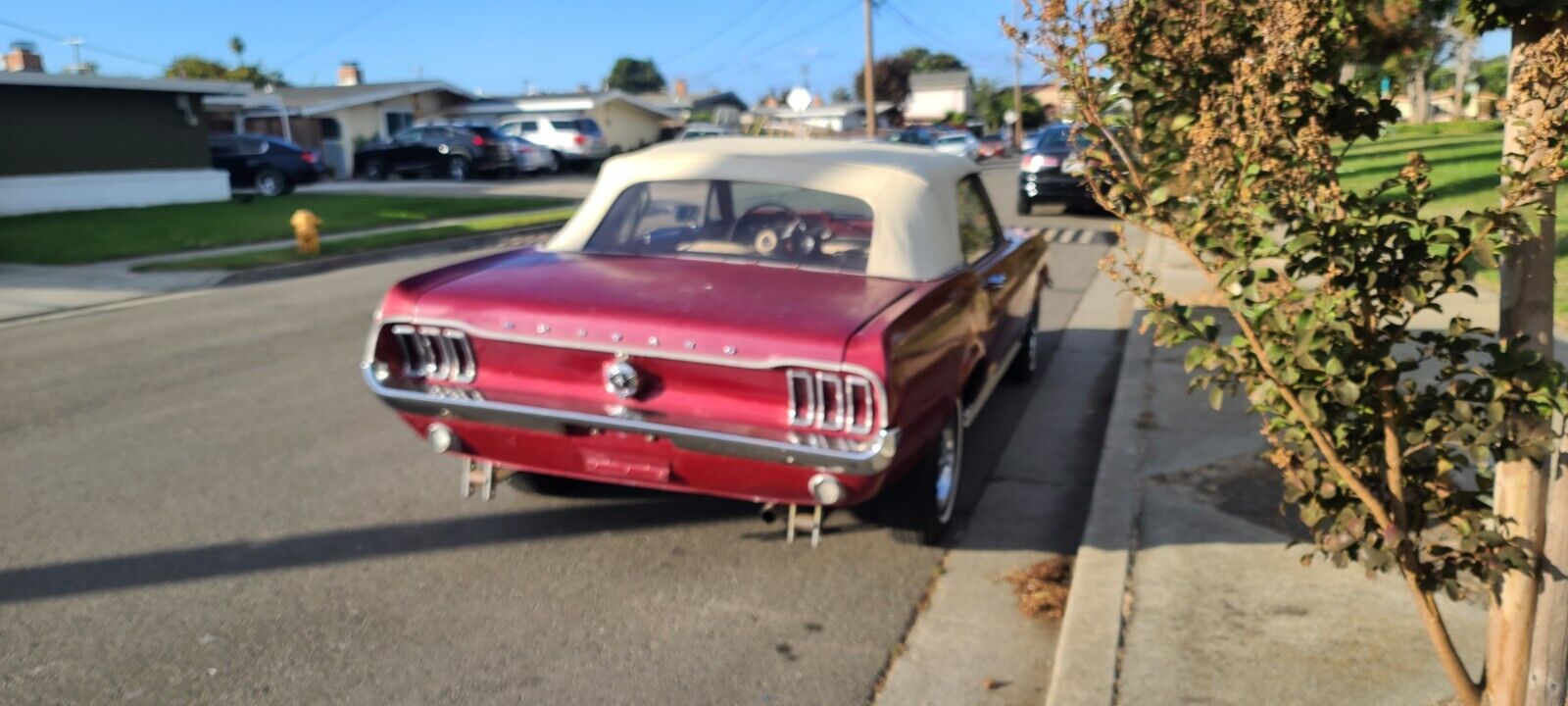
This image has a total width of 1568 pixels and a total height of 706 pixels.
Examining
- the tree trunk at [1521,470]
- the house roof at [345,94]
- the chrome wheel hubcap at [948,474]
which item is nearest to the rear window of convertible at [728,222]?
the chrome wheel hubcap at [948,474]

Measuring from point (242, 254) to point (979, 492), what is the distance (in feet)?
39.5

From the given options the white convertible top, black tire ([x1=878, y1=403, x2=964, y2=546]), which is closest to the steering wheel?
the white convertible top

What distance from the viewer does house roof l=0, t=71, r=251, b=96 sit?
70.3 feet

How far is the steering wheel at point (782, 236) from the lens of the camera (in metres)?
5.31

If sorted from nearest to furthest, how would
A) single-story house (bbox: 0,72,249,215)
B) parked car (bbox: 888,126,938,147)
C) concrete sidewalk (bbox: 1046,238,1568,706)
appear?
1. concrete sidewalk (bbox: 1046,238,1568,706)
2. single-story house (bbox: 0,72,249,215)
3. parked car (bbox: 888,126,938,147)

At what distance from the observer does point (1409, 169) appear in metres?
2.80

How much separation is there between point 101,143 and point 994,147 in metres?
39.7

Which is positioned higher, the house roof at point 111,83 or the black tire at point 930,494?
the house roof at point 111,83

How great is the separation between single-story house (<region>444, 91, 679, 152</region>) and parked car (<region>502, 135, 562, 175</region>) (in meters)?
6.74

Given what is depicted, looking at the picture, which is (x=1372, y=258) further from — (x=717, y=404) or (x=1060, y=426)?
(x=1060, y=426)

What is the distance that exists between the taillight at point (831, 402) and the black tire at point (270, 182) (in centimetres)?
2509

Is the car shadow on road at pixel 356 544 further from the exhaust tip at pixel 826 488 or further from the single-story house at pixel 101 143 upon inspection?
the single-story house at pixel 101 143

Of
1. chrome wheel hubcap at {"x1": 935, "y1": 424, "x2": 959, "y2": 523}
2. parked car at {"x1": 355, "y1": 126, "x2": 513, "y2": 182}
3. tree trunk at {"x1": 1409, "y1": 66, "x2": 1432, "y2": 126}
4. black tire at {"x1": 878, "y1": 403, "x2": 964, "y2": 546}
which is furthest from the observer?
tree trunk at {"x1": 1409, "y1": 66, "x2": 1432, "y2": 126}

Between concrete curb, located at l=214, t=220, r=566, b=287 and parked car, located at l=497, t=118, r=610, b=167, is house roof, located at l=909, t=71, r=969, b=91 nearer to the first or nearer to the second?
parked car, located at l=497, t=118, r=610, b=167
